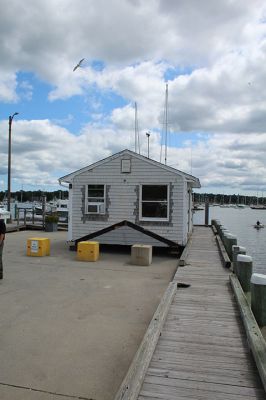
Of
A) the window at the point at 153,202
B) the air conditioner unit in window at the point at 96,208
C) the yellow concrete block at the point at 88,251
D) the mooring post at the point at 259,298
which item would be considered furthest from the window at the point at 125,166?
the mooring post at the point at 259,298

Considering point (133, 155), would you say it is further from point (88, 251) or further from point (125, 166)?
point (88, 251)

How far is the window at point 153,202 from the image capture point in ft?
47.0

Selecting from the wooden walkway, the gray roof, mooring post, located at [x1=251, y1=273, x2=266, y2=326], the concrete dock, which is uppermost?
the gray roof

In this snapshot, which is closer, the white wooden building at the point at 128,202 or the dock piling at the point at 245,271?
the dock piling at the point at 245,271

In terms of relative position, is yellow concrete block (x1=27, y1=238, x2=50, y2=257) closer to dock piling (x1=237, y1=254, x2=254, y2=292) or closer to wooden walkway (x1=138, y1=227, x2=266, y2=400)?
wooden walkway (x1=138, y1=227, x2=266, y2=400)

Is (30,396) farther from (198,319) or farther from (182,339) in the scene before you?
(198,319)

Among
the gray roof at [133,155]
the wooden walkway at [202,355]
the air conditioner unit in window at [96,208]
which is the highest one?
the gray roof at [133,155]

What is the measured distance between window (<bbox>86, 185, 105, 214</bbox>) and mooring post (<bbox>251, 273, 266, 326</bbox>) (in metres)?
9.09

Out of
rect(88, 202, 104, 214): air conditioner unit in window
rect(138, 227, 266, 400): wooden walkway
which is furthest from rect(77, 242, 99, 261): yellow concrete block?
rect(138, 227, 266, 400): wooden walkway

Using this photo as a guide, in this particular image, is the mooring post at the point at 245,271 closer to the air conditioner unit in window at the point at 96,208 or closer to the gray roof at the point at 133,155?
the gray roof at the point at 133,155

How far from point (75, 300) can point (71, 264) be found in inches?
172

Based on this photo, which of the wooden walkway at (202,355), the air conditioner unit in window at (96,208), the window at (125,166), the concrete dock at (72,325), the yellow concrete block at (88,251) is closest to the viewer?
the wooden walkway at (202,355)

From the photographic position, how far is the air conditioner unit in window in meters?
14.8

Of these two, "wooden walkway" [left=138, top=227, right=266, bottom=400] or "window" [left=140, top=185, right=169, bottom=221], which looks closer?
"wooden walkway" [left=138, top=227, right=266, bottom=400]
